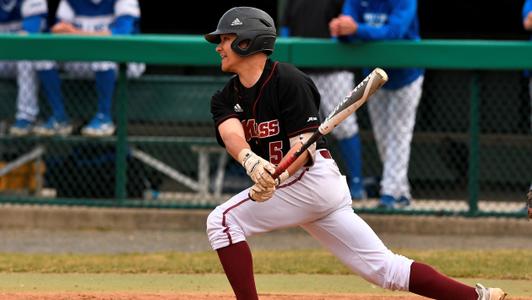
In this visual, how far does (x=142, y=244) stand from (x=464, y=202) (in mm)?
2551

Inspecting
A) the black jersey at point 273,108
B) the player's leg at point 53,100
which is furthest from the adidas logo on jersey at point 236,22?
the player's leg at point 53,100

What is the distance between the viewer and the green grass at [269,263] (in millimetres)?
7691

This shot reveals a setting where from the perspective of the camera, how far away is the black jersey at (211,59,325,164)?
5.31 meters

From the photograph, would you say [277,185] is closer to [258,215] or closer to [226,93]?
[258,215]

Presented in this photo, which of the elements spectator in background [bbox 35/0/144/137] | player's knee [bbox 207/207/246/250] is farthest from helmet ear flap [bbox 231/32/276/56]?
spectator in background [bbox 35/0/144/137]

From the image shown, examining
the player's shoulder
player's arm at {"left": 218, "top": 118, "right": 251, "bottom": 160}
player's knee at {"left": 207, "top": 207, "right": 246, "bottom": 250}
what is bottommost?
player's knee at {"left": 207, "top": 207, "right": 246, "bottom": 250}

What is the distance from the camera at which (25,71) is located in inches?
382

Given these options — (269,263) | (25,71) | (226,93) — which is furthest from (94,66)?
(226,93)

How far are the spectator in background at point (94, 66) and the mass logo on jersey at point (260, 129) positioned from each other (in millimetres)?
4265

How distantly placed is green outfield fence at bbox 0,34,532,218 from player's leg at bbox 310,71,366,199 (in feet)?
0.58

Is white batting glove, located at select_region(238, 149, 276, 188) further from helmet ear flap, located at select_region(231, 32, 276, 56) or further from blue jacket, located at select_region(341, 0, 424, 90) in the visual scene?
blue jacket, located at select_region(341, 0, 424, 90)

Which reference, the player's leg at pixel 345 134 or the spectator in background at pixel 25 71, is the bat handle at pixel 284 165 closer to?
the player's leg at pixel 345 134

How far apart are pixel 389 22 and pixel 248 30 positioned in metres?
3.82

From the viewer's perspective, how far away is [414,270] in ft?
17.7
